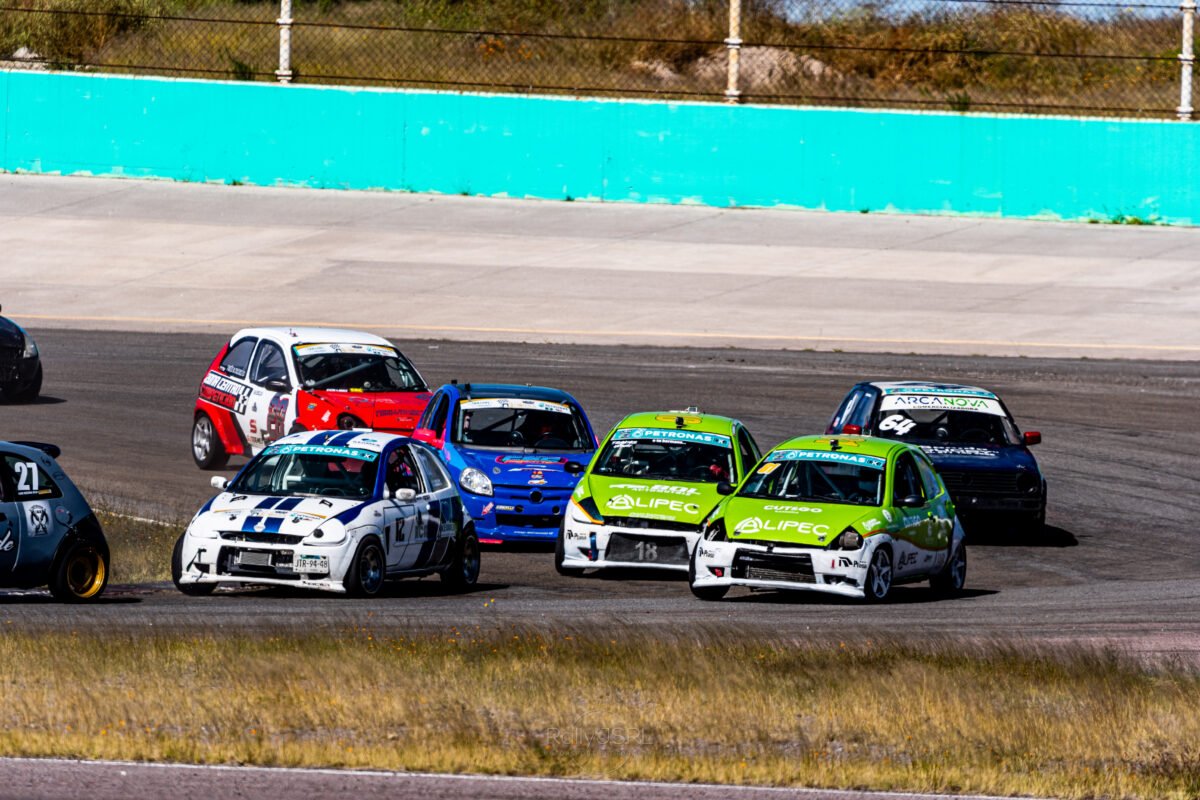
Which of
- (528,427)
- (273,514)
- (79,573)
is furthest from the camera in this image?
(528,427)

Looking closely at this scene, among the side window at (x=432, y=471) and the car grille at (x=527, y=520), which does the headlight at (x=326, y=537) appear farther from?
the car grille at (x=527, y=520)

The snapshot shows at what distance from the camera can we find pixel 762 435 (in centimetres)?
2556

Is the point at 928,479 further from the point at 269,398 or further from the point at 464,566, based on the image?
the point at 269,398

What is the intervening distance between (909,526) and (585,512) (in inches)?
114

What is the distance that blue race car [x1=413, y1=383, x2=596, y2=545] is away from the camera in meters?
20.0

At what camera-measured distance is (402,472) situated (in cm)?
1730

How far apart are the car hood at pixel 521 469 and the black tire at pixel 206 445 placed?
4450mm

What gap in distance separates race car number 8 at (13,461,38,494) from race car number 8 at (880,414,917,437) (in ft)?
32.1

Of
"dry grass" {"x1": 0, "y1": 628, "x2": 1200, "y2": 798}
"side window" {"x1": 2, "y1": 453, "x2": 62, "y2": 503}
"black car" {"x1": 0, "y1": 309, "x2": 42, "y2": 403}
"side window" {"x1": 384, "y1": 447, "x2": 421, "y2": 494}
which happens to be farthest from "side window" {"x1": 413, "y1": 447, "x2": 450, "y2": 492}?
"black car" {"x1": 0, "y1": 309, "x2": 42, "y2": 403}

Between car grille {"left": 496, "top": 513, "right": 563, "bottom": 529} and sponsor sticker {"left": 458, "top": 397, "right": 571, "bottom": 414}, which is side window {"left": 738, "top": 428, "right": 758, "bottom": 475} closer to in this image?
car grille {"left": 496, "top": 513, "right": 563, "bottom": 529}

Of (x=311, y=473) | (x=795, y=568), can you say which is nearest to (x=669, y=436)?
(x=795, y=568)

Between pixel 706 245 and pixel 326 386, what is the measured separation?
1753 cm

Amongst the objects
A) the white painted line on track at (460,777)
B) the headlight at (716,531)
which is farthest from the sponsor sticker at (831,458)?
the white painted line on track at (460,777)

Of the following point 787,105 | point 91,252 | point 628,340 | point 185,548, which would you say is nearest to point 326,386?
point 185,548
